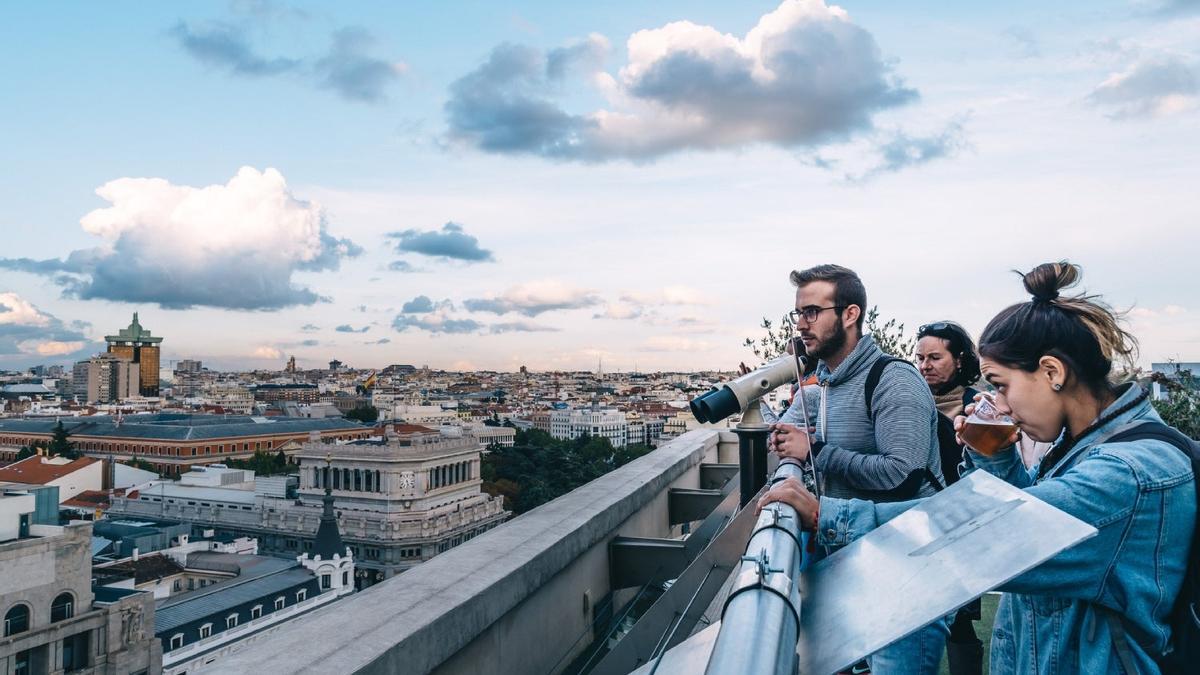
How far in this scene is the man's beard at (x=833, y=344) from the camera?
190cm

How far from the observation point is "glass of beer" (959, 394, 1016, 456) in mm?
1238

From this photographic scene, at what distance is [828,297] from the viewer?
6.30 feet

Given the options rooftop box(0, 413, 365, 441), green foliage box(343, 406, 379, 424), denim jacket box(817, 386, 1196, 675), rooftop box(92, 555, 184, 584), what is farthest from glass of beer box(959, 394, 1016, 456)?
green foliage box(343, 406, 379, 424)

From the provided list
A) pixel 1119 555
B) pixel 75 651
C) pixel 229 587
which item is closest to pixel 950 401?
pixel 1119 555

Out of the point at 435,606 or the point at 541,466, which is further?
the point at 541,466

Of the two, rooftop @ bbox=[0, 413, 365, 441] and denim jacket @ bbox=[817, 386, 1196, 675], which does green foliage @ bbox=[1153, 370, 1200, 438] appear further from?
rooftop @ bbox=[0, 413, 365, 441]

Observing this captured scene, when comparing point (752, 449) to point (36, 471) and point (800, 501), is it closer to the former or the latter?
point (800, 501)

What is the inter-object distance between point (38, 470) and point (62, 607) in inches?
1368

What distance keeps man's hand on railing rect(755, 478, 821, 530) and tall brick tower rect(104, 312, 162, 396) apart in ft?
508

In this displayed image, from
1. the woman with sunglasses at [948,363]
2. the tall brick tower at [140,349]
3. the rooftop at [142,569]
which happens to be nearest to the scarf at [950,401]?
the woman with sunglasses at [948,363]

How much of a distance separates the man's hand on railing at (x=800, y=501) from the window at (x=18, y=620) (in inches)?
985

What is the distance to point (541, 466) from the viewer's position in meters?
58.3

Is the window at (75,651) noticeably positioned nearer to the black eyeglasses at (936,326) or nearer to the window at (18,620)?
the window at (18,620)

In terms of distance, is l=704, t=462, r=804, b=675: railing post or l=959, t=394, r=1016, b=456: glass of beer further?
l=959, t=394, r=1016, b=456: glass of beer
